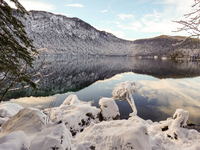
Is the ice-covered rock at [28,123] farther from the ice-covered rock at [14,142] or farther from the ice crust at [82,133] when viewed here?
the ice-covered rock at [14,142]

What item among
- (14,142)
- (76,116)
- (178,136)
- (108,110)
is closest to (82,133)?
(76,116)

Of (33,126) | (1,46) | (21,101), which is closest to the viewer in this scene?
(1,46)

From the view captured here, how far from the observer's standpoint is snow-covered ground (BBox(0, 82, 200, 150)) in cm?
282

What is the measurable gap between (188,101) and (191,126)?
395 inches

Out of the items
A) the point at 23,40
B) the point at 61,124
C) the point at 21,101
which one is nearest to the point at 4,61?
the point at 23,40

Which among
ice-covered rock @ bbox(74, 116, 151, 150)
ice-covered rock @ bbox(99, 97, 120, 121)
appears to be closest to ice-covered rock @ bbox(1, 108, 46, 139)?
ice-covered rock @ bbox(74, 116, 151, 150)

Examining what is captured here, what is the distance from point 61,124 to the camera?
3.37m

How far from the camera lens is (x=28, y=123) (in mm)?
4699

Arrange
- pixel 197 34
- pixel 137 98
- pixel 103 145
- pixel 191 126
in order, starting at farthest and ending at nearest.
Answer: pixel 137 98, pixel 191 126, pixel 103 145, pixel 197 34

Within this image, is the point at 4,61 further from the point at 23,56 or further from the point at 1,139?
the point at 1,139

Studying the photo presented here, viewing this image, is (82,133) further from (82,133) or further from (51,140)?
(51,140)

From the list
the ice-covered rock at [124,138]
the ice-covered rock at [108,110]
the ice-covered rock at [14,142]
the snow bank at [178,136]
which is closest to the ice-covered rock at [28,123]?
the ice-covered rock at [14,142]

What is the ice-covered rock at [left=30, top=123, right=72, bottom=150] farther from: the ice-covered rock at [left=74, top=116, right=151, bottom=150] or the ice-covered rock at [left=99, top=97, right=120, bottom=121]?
the ice-covered rock at [left=99, top=97, right=120, bottom=121]

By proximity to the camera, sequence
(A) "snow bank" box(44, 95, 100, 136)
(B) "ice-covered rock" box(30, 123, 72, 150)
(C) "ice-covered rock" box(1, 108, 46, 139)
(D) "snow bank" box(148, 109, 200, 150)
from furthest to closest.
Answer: (A) "snow bank" box(44, 95, 100, 136) < (D) "snow bank" box(148, 109, 200, 150) < (C) "ice-covered rock" box(1, 108, 46, 139) < (B) "ice-covered rock" box(30, 123, 72, 150)
